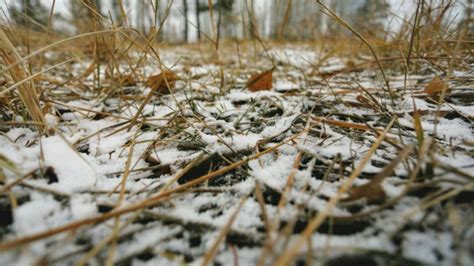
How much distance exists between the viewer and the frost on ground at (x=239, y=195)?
1.11 ft

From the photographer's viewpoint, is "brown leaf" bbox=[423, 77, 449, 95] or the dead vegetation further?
"brown leaf" bbox=[423, 77, 449, 95]

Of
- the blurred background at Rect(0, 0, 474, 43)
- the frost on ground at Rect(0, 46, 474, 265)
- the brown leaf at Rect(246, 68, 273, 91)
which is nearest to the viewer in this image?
the frost on ground at Rect(0, 46, 474, 265)

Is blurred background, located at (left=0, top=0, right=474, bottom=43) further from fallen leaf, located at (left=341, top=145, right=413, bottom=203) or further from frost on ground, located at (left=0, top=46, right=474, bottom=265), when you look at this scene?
fallen leaf, located at (left=341, top=145, right=413, bottom=203)

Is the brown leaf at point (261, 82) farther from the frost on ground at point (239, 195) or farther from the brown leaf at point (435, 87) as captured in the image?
the brown leaf at point (435, 87)

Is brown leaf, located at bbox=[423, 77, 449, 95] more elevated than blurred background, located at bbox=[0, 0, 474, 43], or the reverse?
blurred background, located at bbox=[0, 0, 474, 43]

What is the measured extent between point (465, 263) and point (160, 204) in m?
0.41

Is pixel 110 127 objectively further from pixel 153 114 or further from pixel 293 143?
pixel 293 143

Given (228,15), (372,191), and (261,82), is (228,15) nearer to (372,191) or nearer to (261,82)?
(261,82)

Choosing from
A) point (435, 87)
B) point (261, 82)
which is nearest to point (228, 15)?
point (261, 82)

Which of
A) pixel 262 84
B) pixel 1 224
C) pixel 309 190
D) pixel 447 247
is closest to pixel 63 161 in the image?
pixel 1 224

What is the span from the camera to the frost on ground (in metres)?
0.34

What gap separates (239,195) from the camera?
0.46m

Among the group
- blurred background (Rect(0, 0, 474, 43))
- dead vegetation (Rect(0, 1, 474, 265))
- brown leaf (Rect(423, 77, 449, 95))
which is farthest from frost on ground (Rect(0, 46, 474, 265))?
blurred background (Rect(0, 0, 474, 43))

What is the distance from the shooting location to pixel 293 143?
62 centimetres
